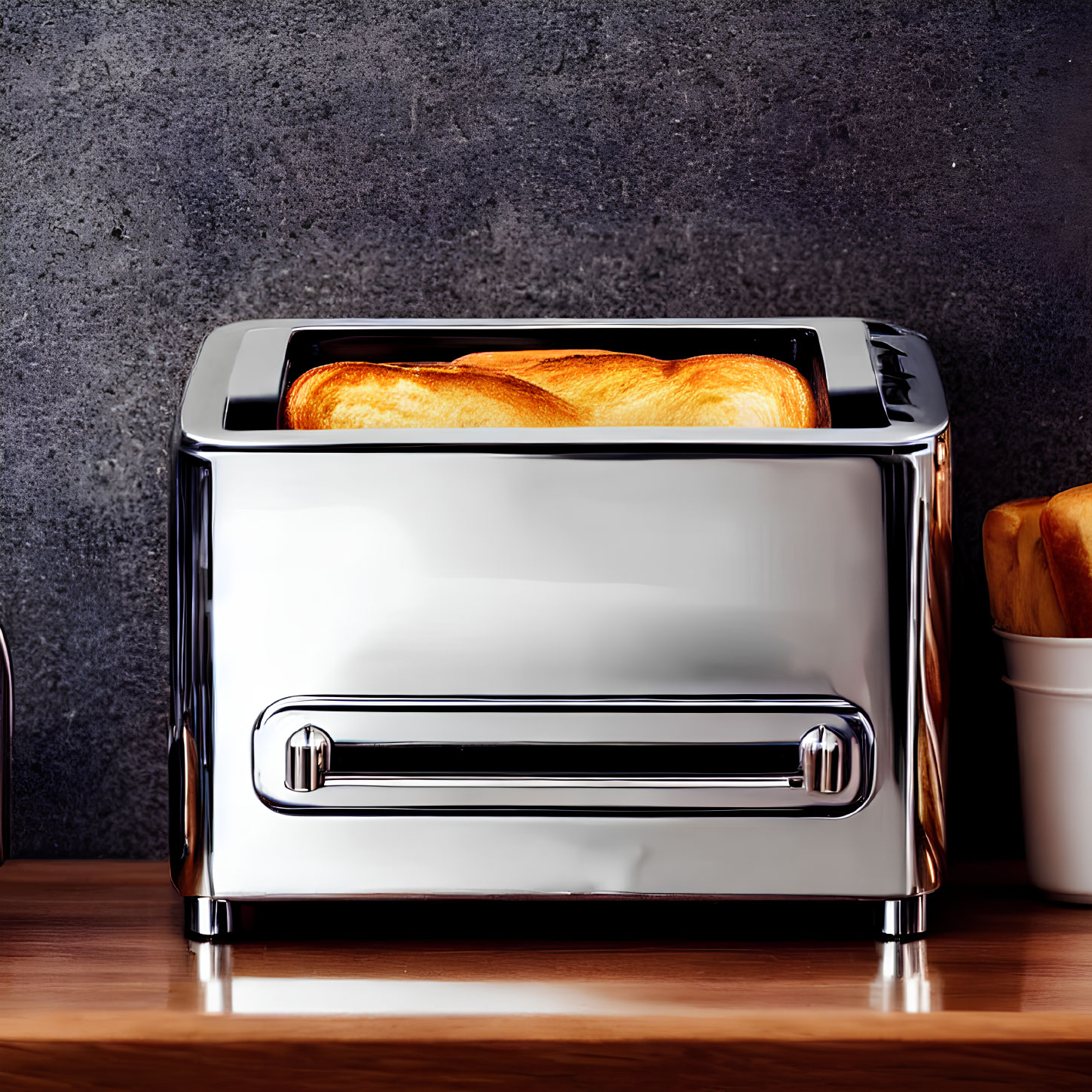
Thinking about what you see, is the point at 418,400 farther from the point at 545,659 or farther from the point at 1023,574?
the point at 1023,574

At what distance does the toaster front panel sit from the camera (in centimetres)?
59

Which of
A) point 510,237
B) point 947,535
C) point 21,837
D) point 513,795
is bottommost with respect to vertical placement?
point 21,837

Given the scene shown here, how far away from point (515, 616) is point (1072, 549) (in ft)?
1.14

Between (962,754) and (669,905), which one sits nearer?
(669,905)

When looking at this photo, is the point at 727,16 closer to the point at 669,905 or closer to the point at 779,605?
the point at 779,605

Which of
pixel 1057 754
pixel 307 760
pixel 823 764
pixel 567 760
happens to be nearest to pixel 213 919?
pixel 307 760

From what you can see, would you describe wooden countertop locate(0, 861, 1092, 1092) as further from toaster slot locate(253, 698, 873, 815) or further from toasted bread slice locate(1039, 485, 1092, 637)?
toasted bread slice locate(1039, 485, 1092, 637)

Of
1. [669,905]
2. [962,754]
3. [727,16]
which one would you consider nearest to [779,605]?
[669,905]

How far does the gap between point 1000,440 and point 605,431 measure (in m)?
0.41

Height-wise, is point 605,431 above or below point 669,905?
above

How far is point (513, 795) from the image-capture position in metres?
0.59

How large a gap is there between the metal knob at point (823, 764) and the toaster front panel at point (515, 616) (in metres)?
0.02

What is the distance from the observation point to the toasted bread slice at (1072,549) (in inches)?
27.1

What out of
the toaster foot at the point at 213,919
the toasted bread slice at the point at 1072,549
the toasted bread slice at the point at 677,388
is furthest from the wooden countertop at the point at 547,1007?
the toasted bread slice at the point at 677,388
